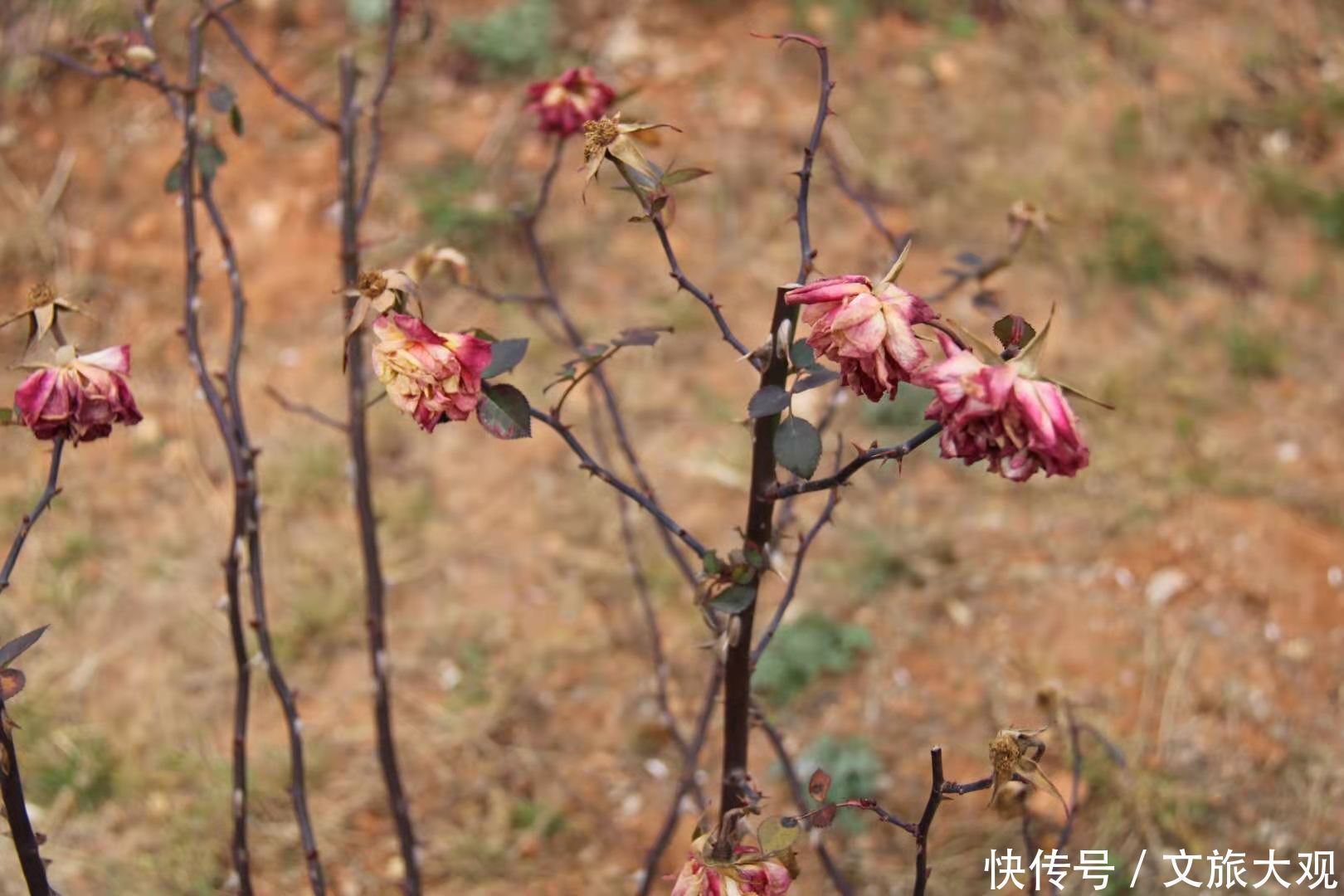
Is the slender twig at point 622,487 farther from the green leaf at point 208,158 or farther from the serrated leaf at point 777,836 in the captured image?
the green leaf at point 208,158

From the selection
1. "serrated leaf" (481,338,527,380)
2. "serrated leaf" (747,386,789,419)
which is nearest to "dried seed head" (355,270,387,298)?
"serrated leaf" (481,338,527,380)

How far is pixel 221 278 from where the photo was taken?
3.19m

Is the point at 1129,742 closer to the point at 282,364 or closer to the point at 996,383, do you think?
the point at 996,383

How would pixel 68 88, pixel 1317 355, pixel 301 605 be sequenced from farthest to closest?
pixel 68 88 → pixel 1317 355 → pixel 301 605

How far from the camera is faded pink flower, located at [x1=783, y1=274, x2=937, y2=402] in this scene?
81 centimetres

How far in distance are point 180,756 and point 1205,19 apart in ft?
10.8

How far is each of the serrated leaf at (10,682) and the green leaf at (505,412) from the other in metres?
0.39

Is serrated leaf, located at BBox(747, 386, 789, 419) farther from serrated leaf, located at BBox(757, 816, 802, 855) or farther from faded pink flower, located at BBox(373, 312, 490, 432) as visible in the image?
serrated leaf, located at BBox(757, 816, 802, 855)

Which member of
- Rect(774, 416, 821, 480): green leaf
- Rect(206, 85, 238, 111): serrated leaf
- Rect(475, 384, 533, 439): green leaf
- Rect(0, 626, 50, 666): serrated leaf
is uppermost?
Rect(206, 85, 238, 111): serrated leaf

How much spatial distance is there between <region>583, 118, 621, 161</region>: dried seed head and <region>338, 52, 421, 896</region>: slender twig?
2.28 feet

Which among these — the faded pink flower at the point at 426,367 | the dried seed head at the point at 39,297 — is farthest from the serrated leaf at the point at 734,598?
the dried seed head at the point at 39,297

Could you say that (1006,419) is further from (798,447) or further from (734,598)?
(734,598)

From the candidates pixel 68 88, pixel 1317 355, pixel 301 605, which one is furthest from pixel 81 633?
pixel 1317 355

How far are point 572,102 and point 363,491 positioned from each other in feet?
1.95
